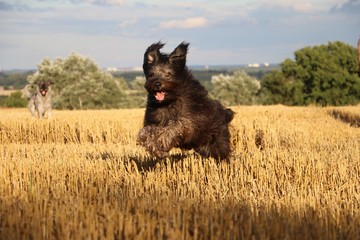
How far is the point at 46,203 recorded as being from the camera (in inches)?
155

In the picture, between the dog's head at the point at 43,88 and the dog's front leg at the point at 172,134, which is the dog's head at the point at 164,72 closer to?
the dog's front leg at the point at 172,134

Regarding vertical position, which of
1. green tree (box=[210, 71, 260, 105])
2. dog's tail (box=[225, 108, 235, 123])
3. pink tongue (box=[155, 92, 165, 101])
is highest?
pink tongue (box=[155, 92, 165, 101])

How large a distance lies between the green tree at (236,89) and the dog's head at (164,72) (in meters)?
58.5

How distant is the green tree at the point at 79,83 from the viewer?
4788 cm

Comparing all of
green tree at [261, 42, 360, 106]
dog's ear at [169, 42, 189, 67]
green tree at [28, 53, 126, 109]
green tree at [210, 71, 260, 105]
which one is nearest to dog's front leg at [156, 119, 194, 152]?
dog's ear at [169, 42, 189, 67]

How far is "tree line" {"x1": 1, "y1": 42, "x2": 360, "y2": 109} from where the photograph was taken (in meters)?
49.2

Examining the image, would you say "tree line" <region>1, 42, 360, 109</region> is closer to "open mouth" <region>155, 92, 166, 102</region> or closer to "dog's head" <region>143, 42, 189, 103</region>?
"dog's head" <region>143, 42, 189, 103</region>

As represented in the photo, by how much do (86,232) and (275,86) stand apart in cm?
5168

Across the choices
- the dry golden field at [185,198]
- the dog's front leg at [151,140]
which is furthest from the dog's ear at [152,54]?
the dry golden field at [185,198]

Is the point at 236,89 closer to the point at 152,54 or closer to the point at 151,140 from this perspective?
the point at 152,54

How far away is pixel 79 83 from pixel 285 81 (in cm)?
2322

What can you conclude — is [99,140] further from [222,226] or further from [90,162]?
[222,226]

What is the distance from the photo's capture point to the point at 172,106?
6168mm

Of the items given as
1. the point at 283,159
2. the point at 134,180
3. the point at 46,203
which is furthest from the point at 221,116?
the point at 46,203
